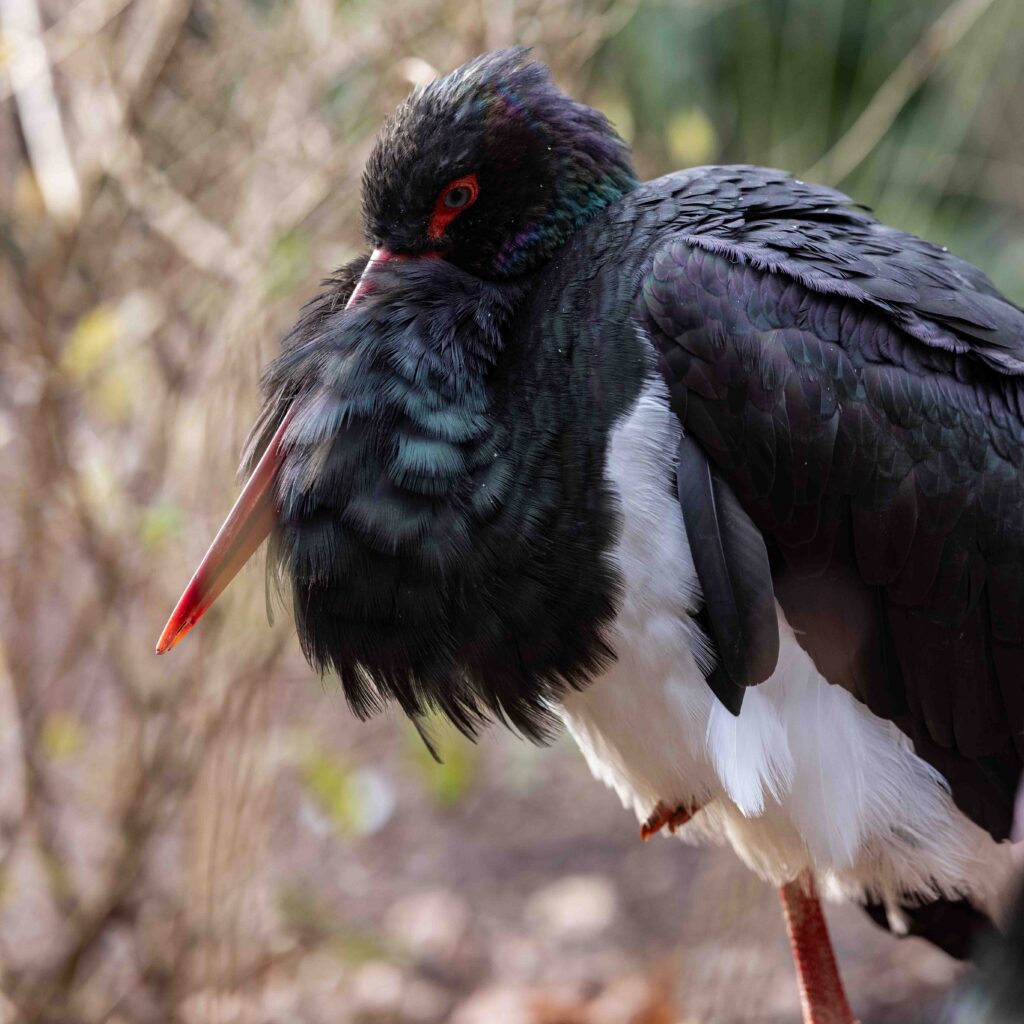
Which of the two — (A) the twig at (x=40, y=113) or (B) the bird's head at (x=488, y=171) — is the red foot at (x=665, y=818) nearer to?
Result: (B) the bird's head at (x=488, y=171)

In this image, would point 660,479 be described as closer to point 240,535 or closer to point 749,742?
point 749,742

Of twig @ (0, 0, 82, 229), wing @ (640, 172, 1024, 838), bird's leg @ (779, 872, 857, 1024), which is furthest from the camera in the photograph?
twig @ (0, 0, 82, 229)

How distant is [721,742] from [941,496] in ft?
1.77

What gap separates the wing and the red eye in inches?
15.0

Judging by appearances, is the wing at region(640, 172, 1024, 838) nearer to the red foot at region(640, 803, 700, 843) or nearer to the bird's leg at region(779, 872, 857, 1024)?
the red foot at region(640, 803, 700, 843)

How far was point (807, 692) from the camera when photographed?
230 cm

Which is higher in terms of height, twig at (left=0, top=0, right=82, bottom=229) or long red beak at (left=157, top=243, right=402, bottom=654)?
twig at (left=0, top=0, right=82, bottom=229)

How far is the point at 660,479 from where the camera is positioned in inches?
83.7

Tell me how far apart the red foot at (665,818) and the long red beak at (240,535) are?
94cm

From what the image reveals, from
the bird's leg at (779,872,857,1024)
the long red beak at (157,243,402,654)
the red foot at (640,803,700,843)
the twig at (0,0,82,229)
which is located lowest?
the bird's leg at (779,872,857,1024)

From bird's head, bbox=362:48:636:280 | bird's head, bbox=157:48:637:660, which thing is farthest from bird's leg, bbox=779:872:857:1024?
bird's head, bbox=362:48:636:280

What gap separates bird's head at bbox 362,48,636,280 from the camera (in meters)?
2.29

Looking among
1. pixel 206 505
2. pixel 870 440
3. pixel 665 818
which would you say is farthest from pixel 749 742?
pixel 206 505

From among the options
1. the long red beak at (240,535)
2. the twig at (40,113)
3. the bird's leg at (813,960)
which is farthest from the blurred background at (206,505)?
the bird's leg at (813,960)
